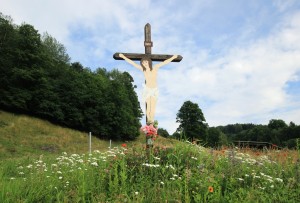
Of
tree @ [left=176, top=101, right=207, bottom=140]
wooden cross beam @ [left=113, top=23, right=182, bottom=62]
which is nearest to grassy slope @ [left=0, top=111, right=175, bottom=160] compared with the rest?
wooden cross beam @ [left=113, top=23, right=182, bottom=62]

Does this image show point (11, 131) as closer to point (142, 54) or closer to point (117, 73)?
point (142, 54)

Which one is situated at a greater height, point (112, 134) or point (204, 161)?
point (112, 134)

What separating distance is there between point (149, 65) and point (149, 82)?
0.57 m

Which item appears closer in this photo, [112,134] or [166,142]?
[166,142]

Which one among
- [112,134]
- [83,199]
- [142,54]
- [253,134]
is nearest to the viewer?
[83,199]

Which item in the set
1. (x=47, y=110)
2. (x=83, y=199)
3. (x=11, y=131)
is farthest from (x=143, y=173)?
(x=47, y=110)

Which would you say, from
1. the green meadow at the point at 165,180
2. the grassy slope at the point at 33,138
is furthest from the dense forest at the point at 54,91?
the green meadow at the point at 165,180

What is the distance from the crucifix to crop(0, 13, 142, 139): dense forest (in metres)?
35.0

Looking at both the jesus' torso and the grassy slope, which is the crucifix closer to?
the jesus' torso

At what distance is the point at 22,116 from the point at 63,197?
1537 inches

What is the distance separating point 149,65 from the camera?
34.9ft

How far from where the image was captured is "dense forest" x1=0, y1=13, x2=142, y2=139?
4456cm

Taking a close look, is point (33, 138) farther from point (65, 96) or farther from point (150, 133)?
point (150, 133)

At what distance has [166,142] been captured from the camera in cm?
948
